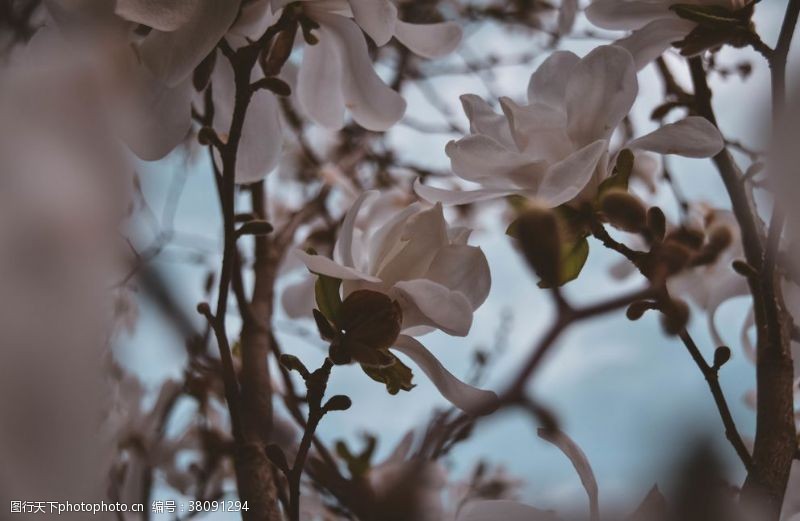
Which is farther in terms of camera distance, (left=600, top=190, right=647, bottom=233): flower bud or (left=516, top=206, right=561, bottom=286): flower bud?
(left=600, top=190, right=647, bottom=233): flower bud

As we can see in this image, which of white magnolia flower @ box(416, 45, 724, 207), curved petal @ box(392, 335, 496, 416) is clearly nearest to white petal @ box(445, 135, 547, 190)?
white magnolia flower @ box(416, 45, 724, 207)

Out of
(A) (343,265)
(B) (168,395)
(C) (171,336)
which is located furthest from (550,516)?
(B) (168,395)

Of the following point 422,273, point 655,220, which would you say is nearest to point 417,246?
point 422,273

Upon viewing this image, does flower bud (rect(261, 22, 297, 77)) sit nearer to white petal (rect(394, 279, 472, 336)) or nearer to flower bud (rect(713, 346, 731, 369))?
white petal (rect(394, 279, 472, 336))

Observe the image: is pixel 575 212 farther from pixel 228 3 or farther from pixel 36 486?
pixel 36 486

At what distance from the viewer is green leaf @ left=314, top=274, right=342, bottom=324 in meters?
0.44

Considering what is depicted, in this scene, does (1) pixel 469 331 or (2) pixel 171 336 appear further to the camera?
(1) pixel 469 331

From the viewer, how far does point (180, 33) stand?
41cm

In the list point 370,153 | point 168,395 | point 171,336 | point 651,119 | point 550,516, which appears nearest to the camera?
point 171,336

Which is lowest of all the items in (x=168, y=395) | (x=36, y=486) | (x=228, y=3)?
(x=168, y=395)

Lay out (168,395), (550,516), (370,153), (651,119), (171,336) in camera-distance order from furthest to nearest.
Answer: (370,153)
(168,395)
(651,119)
(550,516)
(171,336)

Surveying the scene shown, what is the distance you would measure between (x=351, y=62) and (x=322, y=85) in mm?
43

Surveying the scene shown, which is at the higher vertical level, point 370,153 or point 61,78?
point 61,78

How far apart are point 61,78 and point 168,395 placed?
2.11ft
